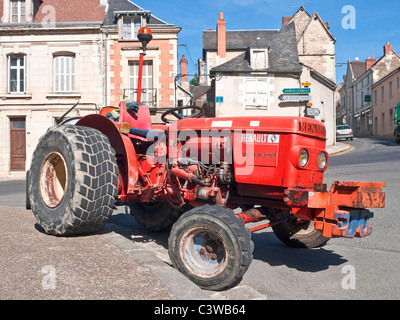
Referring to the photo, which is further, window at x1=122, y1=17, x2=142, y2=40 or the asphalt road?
window at x1=122, y1=17, x2=142, y2=40

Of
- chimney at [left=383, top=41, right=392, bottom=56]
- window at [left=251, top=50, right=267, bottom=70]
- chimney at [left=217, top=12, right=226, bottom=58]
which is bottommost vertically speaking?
window at [left=251, top=50, right=267, bottom=70]

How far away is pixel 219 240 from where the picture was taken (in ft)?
11.8

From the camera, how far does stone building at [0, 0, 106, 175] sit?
21.8m

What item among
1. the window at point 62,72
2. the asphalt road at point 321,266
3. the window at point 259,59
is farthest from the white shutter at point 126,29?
the asphalt road at point 321,266

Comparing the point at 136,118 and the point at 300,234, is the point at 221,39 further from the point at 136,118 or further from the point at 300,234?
the point at 300,234

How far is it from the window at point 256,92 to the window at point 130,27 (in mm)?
7278

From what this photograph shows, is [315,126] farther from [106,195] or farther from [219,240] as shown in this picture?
[106,195]

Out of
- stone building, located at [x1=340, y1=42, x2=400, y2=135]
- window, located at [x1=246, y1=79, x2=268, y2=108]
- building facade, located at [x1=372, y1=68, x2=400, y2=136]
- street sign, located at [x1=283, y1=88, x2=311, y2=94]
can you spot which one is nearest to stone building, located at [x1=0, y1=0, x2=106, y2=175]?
window, located at [x1=246, y1=79, x2=268, y2=108]

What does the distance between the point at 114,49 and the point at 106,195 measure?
766 inches

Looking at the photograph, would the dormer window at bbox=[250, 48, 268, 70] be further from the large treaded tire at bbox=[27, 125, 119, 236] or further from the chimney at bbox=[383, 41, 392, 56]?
the chimney at bbox=[383, 41, 392, 56]

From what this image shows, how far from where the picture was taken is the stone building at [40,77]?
2181cm

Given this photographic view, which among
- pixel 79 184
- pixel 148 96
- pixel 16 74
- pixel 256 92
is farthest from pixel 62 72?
pixel 79 184

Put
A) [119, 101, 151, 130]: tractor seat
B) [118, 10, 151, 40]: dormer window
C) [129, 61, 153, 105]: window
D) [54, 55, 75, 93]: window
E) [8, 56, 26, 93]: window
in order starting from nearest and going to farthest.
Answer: [119, 101, 151, 130]: tractor seat < [54, 55, 75, 93]: window < [8, 56, 26, 93]: window < [118, 10, 151, 40]: dormer window < [129, 61, 153, 105]: window
